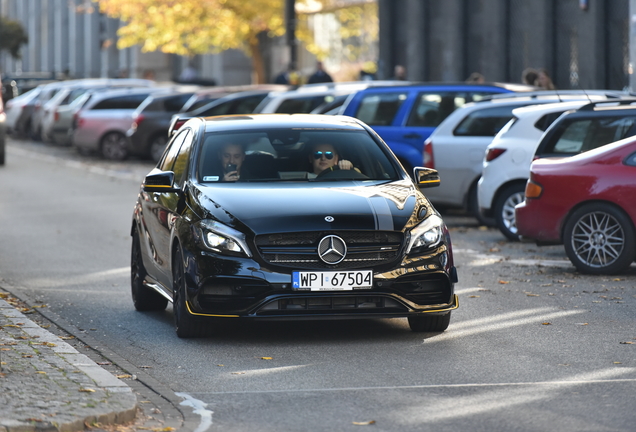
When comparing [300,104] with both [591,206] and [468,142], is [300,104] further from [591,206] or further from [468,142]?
[591,206]

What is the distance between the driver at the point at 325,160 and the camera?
9328 millimetres

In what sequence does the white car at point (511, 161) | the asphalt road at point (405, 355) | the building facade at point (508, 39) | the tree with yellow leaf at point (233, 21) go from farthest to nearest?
1. the tree with yellow leaf at point (233, 21)
2. the building facade at point (508, 39)
3. the white car at point (511, 161)
4. the asphalt road at point (405, 355)

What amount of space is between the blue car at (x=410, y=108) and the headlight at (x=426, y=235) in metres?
9.39

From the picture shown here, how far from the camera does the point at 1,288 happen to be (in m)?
11.5

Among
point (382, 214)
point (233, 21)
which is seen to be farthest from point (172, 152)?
point (233, 21)

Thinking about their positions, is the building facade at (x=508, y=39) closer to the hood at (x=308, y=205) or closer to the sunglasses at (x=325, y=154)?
the sunglasses at (x=325, y=154)

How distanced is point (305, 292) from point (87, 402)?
2.21 meters

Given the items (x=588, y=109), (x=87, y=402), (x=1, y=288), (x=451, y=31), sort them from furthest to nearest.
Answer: (x=451, y=31) < (x=588, y=109) < (x=1, y=288) < (x=87, y=402)

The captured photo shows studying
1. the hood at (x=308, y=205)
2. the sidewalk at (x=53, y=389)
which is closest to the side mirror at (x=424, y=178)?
the hood at (x=308, y=205)

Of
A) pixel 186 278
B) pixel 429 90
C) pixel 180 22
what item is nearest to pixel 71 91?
pixel 180 22

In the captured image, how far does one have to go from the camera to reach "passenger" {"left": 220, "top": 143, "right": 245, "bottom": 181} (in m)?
9.26

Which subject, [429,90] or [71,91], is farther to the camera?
[71,91]

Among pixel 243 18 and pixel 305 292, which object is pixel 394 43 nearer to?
pixel 243 18

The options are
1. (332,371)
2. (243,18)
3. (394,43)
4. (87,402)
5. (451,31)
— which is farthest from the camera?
(243,18)
